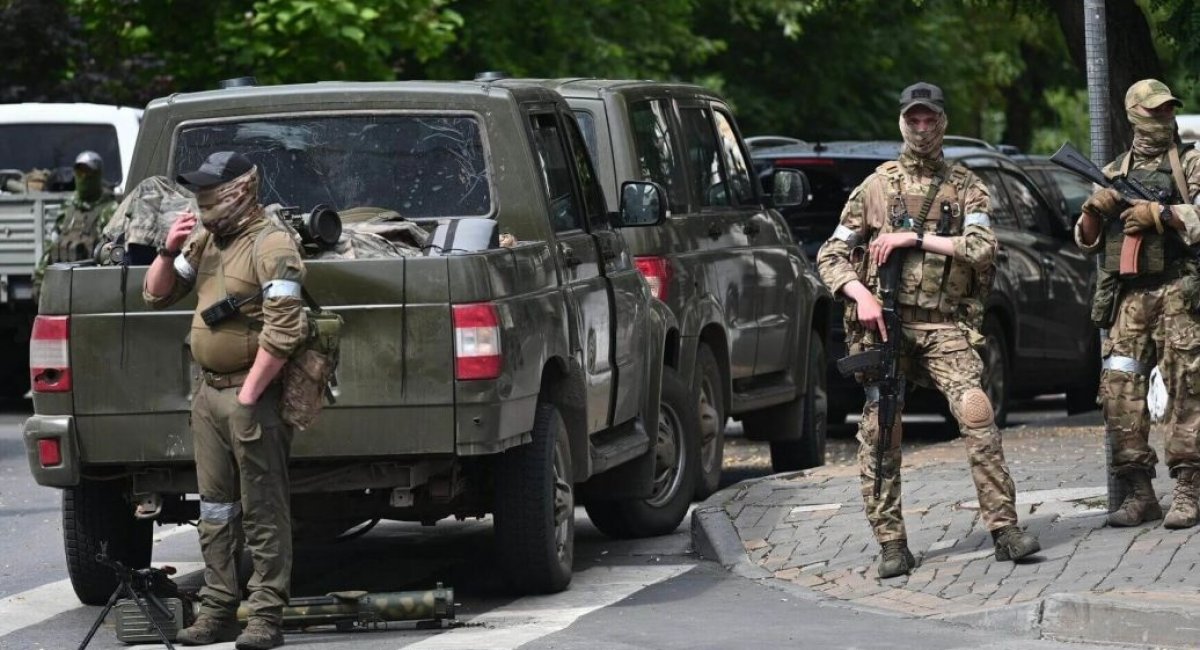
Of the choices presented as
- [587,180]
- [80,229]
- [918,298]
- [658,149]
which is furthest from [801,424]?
[80,229]

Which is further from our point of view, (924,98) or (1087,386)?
(1087,386)

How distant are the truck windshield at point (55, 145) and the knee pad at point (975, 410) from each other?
11.6 meters

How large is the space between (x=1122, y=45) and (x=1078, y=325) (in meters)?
2.14

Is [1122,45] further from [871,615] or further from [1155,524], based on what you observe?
[871,615]

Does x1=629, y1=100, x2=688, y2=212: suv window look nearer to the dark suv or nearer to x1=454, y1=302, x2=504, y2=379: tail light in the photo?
the dark suv

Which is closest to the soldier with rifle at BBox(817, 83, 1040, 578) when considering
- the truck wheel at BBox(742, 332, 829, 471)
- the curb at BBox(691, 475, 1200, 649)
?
the curb at BBox(691, 475, 1200, 649)

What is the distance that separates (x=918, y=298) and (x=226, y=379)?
2636 mm

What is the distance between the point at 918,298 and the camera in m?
8.87

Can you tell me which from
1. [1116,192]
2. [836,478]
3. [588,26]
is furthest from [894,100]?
[1116,192]

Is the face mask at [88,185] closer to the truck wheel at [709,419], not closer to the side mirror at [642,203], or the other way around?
the truck wheel at [709,419]

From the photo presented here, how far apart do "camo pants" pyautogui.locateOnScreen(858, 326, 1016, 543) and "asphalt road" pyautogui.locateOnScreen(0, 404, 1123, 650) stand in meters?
0.45

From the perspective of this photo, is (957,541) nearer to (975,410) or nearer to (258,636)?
(975,410)

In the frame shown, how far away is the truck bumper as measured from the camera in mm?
8312

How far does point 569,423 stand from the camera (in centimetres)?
923
